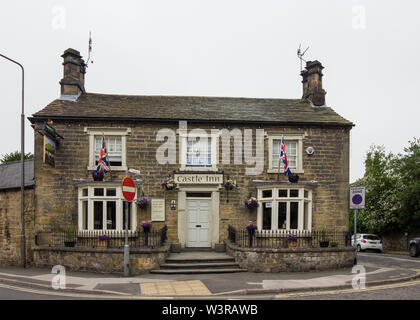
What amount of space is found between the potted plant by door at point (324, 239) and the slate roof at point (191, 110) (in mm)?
4841

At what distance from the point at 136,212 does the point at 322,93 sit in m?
10.9

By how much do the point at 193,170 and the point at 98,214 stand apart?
4.50 m

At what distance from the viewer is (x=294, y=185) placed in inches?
621

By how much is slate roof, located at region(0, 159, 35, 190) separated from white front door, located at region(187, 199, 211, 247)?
273 inches

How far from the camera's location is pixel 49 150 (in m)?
14.7

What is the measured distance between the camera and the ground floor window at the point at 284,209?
15.7m

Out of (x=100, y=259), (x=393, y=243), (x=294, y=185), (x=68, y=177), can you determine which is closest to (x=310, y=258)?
(x=294, y=185)

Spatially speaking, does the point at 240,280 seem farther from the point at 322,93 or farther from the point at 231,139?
the point at 322,93

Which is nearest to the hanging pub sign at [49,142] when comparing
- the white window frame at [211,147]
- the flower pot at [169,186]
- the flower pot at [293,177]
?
the flower pot at [169,186]

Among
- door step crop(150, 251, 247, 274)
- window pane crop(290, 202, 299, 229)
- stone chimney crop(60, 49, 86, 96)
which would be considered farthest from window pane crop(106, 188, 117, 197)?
window pane crop(290, 202, 299, 229)

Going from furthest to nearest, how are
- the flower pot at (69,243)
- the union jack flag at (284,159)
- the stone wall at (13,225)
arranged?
the stone wall at (13,225) → the union jack flag at (284,159) → the flower pot at (69,243)

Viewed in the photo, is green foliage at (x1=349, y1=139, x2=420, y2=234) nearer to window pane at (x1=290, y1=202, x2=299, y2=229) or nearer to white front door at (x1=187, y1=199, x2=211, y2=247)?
window pane at (x1=290, y1=202, x2=299, y2=229)

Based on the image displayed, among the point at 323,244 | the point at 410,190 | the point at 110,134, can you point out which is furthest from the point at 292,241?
the point at 410,190

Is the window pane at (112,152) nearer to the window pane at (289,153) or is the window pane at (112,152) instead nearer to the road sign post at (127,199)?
the road sign post at (127,199)
